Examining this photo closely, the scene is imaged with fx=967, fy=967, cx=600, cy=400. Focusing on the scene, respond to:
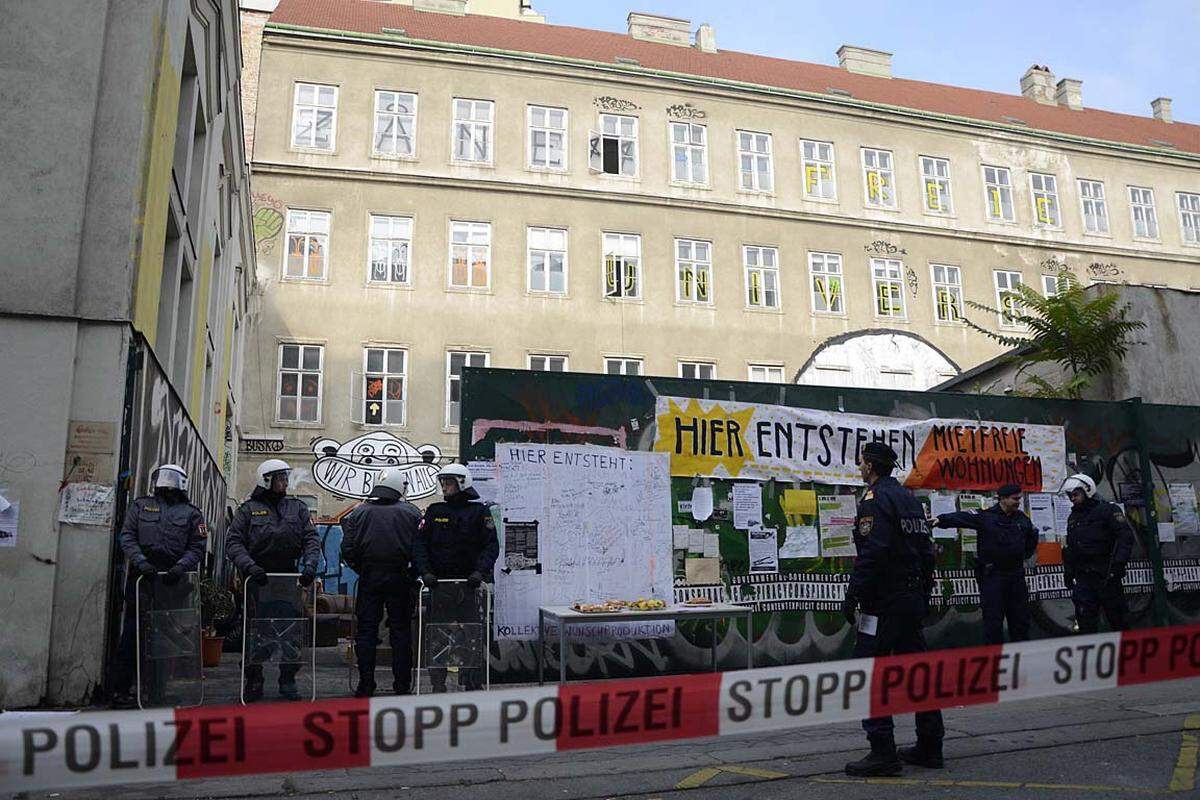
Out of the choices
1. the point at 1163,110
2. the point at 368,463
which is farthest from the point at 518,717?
the point at 1163,110

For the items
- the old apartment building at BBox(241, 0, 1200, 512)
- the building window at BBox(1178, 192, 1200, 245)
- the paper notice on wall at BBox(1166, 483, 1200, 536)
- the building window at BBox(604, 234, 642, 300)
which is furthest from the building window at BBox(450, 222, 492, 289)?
the building window at BBox(1178, 192, 1200, 245)

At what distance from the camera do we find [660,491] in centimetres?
963

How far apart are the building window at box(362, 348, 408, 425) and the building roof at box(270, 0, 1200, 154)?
1016 cm

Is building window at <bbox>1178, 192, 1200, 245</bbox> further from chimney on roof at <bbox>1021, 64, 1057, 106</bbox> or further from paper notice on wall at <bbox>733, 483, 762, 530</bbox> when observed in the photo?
paper notice on wall at <bbox>733, 483, 762, 530</bbox>

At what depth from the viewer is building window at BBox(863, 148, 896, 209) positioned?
3250cm

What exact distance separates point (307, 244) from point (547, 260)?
22.4ft

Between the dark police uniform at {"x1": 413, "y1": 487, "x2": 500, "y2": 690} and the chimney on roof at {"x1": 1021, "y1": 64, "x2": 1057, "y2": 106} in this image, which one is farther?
the chimney on roof at {"x1": 1021, "y1": 64, "x2": 1057, "y2": 106}

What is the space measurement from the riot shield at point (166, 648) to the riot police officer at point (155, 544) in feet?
0.34

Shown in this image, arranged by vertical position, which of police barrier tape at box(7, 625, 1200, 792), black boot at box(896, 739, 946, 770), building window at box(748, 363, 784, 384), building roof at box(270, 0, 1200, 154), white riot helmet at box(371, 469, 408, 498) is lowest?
black boot at box(896, 739, 946, 770)

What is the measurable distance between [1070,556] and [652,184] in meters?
22.0

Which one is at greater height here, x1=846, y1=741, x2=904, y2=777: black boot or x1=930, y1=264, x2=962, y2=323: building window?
x1=930, y1=264, x2=962, y2=323: building window

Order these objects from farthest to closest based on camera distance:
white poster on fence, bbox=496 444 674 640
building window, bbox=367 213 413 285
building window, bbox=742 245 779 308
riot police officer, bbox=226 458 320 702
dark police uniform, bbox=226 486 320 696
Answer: building window, bbox=742 245 779 308 < building window, bbox=367 213 413 285 < white poster on fence, bbox=496 444 674 640 < dark police uniform, bbox=226 486 320 696 < riot police officer, bbox=226 458 320 702

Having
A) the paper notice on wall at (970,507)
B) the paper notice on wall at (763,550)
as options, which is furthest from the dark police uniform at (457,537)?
the paper notice on wall at (970,507)

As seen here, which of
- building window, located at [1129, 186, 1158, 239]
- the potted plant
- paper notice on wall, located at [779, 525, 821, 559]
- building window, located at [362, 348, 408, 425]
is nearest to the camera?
paper notice on wall, located at [779, 525, 821, 559]
